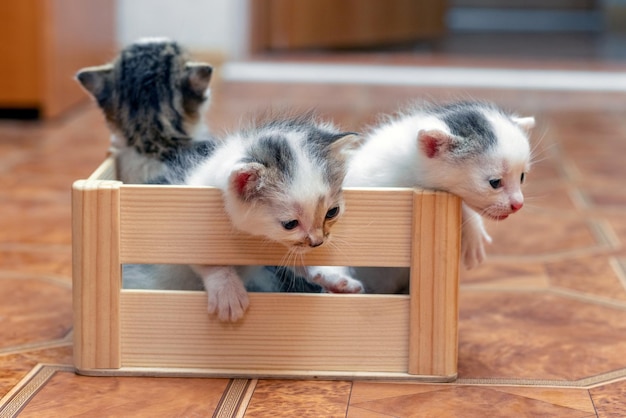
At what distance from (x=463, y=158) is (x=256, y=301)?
391 millimetres

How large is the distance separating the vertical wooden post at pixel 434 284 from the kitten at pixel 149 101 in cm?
52

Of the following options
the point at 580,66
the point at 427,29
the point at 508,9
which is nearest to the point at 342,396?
the point at 580,66

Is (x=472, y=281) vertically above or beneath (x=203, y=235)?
beneath

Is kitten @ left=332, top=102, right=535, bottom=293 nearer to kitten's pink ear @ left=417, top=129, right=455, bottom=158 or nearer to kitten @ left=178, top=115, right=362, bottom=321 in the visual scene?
kitten's pink ear @ left=417, top=129, right=455, bottom=158

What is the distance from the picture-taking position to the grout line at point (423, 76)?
4.94 m

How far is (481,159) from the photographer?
1459 millimetres

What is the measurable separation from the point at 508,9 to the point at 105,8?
19.2 feet

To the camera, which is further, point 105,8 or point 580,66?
point 580,66

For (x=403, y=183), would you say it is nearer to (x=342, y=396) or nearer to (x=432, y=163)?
(x=432, y=163)

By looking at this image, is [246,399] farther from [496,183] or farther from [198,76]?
[198,76]

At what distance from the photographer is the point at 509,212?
1.49 meters

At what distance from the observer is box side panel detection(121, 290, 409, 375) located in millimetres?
1451

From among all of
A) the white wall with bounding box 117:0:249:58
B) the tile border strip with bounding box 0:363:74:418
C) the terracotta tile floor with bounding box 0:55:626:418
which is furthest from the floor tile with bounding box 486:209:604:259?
the white wall with bounding box 117:0:249:58

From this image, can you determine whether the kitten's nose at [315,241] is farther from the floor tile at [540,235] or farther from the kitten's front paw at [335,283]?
the floor tile at [540,235]
